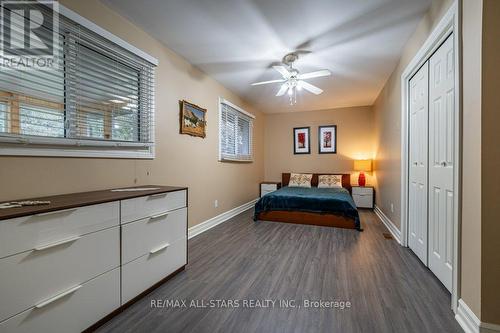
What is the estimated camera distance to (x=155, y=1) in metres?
1.92

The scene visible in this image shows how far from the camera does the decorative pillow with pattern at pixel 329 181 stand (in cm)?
508

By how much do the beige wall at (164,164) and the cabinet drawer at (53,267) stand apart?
1.97 ft

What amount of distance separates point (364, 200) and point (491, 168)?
3890 mm

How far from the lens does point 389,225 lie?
343 cm

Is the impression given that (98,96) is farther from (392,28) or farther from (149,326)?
(392,28)

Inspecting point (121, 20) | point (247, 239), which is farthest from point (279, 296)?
point (121, 20)

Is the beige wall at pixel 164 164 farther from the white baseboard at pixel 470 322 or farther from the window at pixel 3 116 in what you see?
the white baseboard at pixel 470 322

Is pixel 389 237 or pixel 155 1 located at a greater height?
pixel 155 1

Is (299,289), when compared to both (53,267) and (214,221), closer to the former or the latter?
(53,267)

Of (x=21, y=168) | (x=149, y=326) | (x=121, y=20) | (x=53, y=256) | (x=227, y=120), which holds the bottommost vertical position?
(x=149, y=326)

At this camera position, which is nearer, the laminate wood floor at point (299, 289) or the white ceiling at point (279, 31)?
the laminate wood floor at point (299, 289)

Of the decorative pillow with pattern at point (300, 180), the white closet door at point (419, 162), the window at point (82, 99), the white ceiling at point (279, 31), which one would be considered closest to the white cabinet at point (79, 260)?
the window at point (82, 99)

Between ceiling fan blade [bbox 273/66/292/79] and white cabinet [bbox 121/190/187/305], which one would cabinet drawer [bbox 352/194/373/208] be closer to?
ceiling fan blade [bbox 273/66/292/79]

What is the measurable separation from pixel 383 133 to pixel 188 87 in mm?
3521
